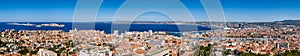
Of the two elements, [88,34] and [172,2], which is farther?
[88,34]

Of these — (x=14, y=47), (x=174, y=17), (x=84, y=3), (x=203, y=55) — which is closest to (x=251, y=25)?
(x=14, y=47)

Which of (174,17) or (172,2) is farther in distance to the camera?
(174,17)

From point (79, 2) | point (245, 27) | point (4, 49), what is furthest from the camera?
point (245, 27)

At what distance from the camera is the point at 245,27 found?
45.2ft

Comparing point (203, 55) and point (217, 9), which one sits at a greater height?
point (217, 9)

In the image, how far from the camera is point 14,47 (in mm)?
6656

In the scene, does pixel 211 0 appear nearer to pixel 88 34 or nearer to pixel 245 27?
pixel 88 34

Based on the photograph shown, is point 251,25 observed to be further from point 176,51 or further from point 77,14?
point 77,14

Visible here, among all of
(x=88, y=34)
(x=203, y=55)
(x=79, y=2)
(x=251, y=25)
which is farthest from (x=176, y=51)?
(x=251, y=25)

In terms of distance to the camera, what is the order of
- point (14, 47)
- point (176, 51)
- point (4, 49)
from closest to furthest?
point (176, 51) → point (4, 49) → point (14, 47)

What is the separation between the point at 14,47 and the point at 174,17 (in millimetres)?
4789

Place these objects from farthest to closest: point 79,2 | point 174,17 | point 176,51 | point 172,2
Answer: point 176,51
point 174,17
point 172,2
point 79,2

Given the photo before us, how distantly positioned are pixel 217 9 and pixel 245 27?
12382 mm

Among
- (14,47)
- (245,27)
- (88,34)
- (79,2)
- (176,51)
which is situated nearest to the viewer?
(79,2)
